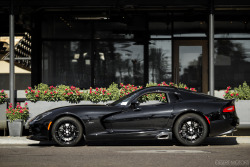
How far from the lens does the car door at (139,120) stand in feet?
32.9

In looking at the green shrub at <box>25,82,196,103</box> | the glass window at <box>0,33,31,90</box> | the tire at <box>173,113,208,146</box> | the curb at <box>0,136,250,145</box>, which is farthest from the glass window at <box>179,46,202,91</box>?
the tire at <box>173,113,208,146</box>

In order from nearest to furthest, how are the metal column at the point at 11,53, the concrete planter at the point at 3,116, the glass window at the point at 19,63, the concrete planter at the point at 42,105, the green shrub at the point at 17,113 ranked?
the green shrub at the point at 17,113 → the concrete planter at the point at 3,116 → the concrete planter at the point at 42,105 → the metal column at the point at 11,53 → the glass window at the point at 19,63

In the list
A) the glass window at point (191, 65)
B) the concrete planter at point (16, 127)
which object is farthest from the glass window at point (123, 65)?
the concrete planter at point (16, 127)

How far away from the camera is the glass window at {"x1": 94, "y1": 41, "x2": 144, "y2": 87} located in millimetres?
16984

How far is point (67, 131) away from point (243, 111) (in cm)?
509

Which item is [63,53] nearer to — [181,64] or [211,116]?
[181,64]

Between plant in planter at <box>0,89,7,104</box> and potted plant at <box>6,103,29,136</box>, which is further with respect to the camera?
plant in planter at <box>0,89,7,104</box>

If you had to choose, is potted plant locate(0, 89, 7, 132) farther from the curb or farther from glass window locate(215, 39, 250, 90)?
glass window locate(215, 39, 250, 90)

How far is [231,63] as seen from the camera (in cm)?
1698

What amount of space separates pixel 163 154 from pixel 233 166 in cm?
179

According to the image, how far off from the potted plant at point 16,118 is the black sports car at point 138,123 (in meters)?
2.32

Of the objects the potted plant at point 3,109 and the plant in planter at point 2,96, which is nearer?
the potted plant at point 3,109

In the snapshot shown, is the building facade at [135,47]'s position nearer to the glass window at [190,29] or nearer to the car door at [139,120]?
the glass window at [190,29]

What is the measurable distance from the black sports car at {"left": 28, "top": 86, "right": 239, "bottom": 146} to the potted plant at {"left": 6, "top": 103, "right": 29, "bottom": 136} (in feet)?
7.63
